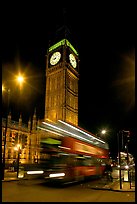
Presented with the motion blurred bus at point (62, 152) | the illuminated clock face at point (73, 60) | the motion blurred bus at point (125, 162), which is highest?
the illuminated clock face at point (73, 60)

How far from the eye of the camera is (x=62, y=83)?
71000mm

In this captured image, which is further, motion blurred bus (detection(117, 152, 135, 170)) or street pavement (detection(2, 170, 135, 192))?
motion blurred bus (detection(117, 152, 135, 170))

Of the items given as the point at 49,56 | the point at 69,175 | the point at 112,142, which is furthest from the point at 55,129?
the point at 49,56

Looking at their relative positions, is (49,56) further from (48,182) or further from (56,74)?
(48,182)

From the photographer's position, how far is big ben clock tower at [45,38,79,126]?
69.4 meters

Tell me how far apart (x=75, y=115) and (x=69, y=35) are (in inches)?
1159

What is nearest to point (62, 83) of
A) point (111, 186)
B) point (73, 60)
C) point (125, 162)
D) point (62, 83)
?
point (62, 83)

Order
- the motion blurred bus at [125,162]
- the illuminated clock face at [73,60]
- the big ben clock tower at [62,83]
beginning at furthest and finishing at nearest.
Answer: the illuminated clock face at [73,60]
the big ben clock tower at [62,83]
the motion blurred bus at [125,162]

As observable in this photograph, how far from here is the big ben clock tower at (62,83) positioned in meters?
69.4

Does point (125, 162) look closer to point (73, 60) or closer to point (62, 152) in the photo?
point (73, 60)

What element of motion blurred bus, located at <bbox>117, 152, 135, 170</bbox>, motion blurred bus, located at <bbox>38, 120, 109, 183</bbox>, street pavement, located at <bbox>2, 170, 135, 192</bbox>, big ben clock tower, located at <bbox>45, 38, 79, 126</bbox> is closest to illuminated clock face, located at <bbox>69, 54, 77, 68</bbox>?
big ben clock tower, located at <bbox>45, 38, 79, 126</bbox>

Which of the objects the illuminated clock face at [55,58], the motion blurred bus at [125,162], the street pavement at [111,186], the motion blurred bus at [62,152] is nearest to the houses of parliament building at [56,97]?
the illuminated clock face at [55,58]

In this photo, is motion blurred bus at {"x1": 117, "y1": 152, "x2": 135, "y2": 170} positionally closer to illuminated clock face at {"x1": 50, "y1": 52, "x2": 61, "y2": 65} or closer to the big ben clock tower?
the big ben clock tower

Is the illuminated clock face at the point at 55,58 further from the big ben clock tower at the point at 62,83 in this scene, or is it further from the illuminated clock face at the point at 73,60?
the illuminated clock face at the point at 73,60
